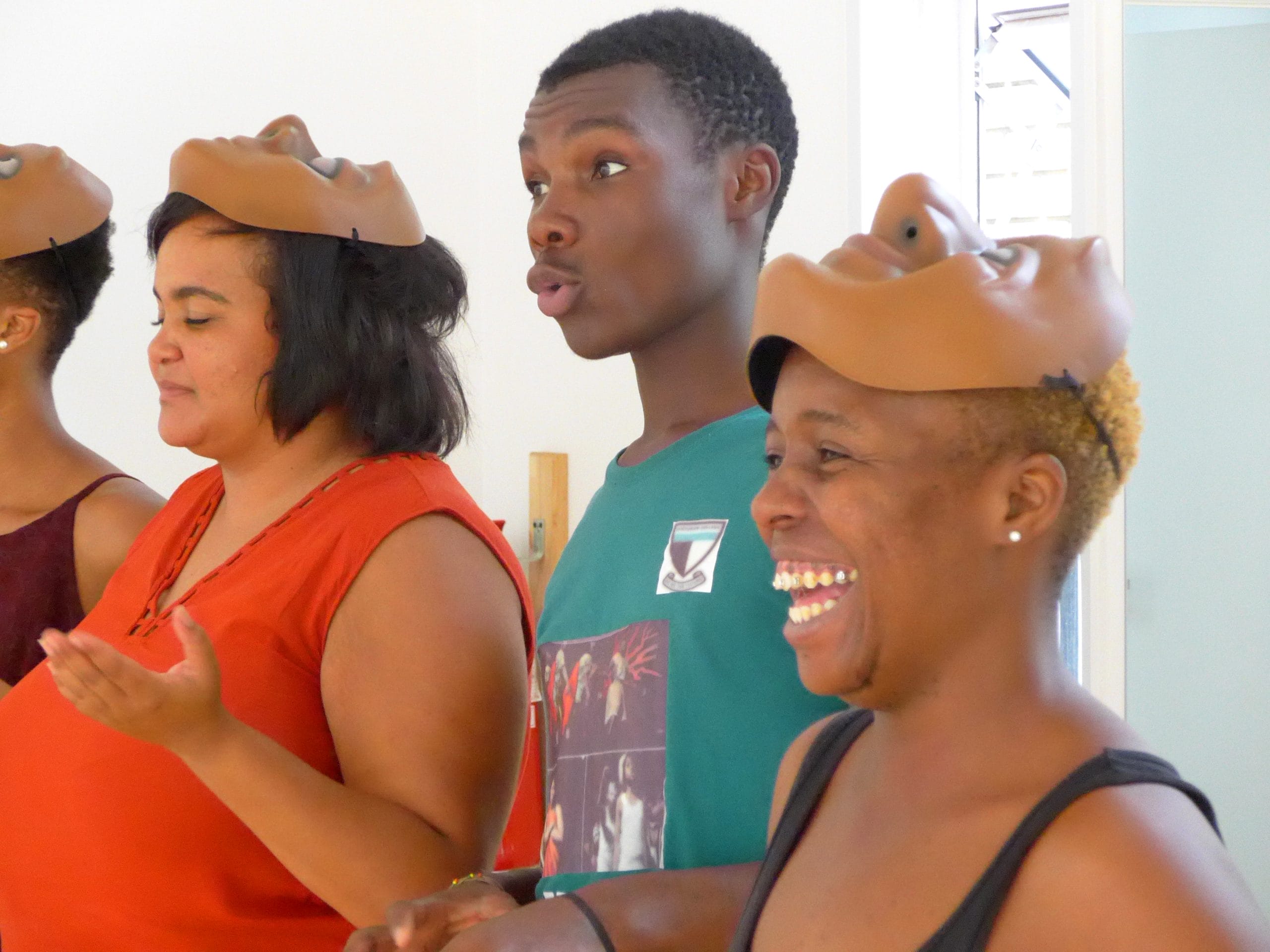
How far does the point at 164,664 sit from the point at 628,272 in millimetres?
685

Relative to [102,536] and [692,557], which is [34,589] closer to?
[102,536]

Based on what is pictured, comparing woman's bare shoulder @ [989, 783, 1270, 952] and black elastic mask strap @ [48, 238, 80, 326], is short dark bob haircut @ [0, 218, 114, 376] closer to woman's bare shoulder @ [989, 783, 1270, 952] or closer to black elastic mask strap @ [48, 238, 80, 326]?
black elastic mask strap @ [48, 238, 80, 326]

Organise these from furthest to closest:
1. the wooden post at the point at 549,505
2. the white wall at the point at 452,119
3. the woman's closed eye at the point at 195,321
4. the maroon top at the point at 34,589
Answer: the wooden post at the point at 549,505 → the white wall at the point at 452,119 → the maroon top at the point at 34,589 → the woman's closed eye at the point at 195,321

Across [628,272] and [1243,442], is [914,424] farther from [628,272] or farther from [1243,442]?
[1243,442]

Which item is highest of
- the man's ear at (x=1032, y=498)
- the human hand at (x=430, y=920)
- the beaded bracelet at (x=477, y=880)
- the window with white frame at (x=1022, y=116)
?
the window with white frame at (x=1022, y=116)

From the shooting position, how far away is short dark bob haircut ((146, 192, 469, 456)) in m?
1.67

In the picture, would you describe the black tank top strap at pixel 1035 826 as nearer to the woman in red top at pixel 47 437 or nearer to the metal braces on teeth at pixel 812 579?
the metal braces on teeth at pixel 812 579

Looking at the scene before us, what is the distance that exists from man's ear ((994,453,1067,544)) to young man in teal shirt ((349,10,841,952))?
0.31 metres

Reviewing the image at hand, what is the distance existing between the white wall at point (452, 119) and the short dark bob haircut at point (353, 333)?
79.6 inches

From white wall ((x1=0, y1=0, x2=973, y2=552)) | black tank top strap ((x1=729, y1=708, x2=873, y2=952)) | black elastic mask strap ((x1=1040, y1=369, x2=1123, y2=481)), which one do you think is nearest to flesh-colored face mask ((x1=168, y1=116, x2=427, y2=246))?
black tank top strap ((x1=729, y1=708, x2=873, y2=952))

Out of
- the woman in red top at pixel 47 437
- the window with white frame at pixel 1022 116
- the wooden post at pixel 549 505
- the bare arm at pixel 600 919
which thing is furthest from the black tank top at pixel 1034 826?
the wooden post at pixel 549 505

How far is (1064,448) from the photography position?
3.17 ft

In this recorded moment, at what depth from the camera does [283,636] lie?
1.53 metres

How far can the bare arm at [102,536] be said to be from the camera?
2.07 m
